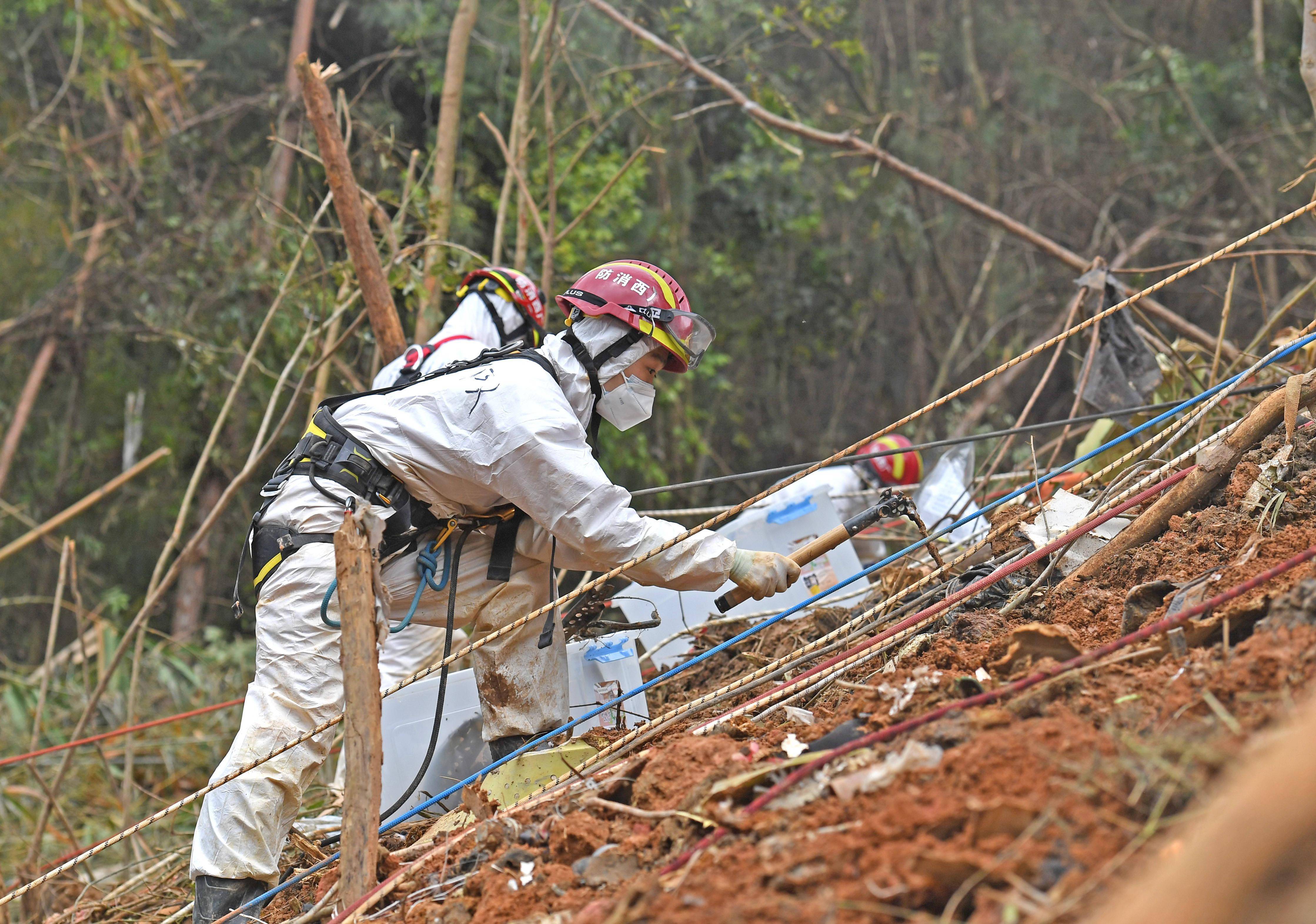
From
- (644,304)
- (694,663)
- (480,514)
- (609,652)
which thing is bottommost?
(694,663)

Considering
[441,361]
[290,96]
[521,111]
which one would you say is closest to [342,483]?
[441,361]

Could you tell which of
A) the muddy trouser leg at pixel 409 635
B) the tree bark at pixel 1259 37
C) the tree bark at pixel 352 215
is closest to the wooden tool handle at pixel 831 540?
the muddy trouser leg at pixel 409 635

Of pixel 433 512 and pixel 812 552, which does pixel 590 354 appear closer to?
pixel 433 512

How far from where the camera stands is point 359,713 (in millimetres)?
2174

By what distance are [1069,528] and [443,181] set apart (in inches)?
127

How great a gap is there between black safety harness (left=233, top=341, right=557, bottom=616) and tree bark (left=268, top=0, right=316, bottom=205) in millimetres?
4937

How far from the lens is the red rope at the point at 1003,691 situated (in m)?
1.81

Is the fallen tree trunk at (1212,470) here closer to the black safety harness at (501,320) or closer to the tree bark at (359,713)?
the tree bark at (359,713)

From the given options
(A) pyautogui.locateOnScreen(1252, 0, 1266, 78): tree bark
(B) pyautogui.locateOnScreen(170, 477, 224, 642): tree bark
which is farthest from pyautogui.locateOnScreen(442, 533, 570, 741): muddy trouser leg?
(A) pyautogui.locateOnScreen(1252, 0, 1266, 78): tree bark

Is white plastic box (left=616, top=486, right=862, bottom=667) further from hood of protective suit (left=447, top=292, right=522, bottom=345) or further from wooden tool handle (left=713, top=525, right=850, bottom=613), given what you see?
hood of protective suit (left=447, top=292, right=522, bottom=345)

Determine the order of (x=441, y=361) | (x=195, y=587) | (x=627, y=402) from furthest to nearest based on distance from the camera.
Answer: (x=195, y=587)
(x=441, y=361)
(x=627, y=402)

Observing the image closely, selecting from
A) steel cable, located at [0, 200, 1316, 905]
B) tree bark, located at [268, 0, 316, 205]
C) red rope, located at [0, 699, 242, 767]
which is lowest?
steel cable, located at [0, 200, 1316, 905]

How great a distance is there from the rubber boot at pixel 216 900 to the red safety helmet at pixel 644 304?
5.82 ft

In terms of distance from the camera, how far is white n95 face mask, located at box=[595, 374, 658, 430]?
3.20 meters
